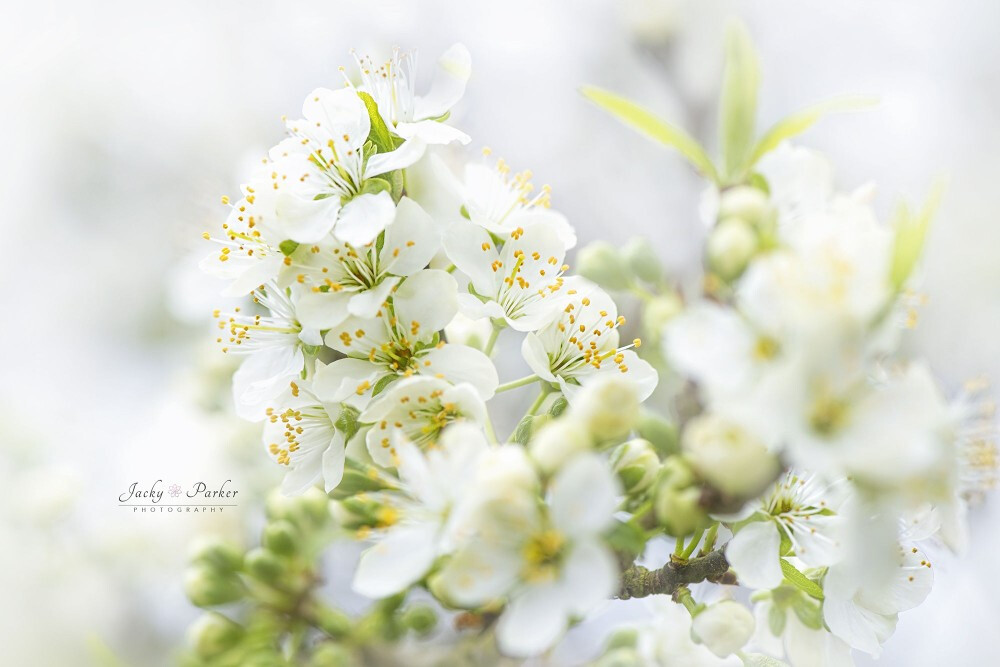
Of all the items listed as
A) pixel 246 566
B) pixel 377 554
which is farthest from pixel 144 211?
pixel 377 554

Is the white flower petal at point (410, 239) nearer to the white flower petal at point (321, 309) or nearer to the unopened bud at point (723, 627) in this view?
the white flower petal at point (321, 309)

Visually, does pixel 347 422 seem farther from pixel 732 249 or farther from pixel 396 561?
pixel 732 249

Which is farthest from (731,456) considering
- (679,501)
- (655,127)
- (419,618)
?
(419,618)

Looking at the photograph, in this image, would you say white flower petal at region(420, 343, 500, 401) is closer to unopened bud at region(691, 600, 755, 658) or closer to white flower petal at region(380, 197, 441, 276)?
white flower petal at region(380, 197, 441, 276)

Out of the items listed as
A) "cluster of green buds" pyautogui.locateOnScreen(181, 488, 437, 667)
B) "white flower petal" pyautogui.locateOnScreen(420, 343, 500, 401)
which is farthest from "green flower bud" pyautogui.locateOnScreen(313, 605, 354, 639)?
"white flower petal" pyautogui.locateOnScreen(420, 343, 500, 401)
